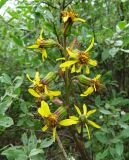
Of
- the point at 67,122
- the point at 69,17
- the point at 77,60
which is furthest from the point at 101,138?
the point at 69,17

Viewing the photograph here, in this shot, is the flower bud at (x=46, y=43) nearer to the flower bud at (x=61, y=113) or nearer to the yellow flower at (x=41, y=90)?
the yellow flower at (x=41, y=90)

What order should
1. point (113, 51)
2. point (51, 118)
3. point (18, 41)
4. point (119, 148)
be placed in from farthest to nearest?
point (18, 41) < point (113, 51) < point (119, 148) < point (51, 118)

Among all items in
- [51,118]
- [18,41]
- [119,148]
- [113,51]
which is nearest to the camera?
[51,118]

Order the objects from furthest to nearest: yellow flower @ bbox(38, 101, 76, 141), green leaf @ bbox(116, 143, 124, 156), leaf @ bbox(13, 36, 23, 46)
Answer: leaf @ bbox(13, 36, 23, 46) → green leaf @ bbox(116, 143, 124, 156) → yellow flower @ bbox(38, 101, 76, 141)

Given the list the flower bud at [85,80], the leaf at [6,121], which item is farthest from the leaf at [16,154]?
the flower bud at [85,80]

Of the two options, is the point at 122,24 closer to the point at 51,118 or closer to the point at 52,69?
the point at 52,69

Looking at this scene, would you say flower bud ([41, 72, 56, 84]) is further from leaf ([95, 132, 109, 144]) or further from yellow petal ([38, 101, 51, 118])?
leaf ([95, 132, 109, 144])

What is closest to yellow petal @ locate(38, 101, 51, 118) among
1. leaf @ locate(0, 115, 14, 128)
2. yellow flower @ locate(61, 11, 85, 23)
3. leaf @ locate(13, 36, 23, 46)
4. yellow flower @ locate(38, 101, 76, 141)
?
yellow flower @ locate(38, 101, 76, 141)

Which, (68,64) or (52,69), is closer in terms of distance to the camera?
(68,64)
